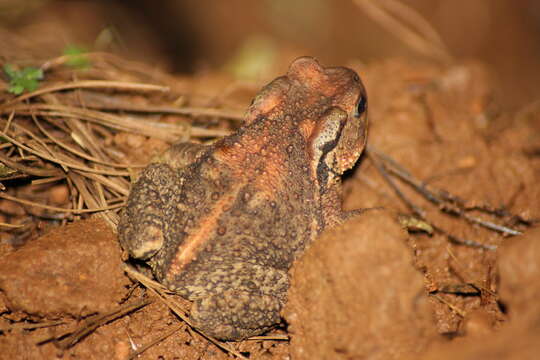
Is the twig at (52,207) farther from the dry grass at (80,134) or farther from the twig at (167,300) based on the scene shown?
the twig at (167,300)

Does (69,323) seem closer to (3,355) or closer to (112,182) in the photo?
(3,355)

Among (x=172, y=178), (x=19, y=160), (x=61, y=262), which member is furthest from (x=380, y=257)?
(x=19, y=160)

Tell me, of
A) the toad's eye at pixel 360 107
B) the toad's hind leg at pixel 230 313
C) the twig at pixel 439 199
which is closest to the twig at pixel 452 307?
the twig at pixel 439 199

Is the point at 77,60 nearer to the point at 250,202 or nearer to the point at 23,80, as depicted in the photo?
the point at 23,80

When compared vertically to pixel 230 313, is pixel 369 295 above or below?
above

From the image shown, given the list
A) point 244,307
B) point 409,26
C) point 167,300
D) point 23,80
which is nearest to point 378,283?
point 244,307

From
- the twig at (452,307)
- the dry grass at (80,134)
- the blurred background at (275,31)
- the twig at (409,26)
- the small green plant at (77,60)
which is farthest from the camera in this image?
the blurred background at (275,31)
